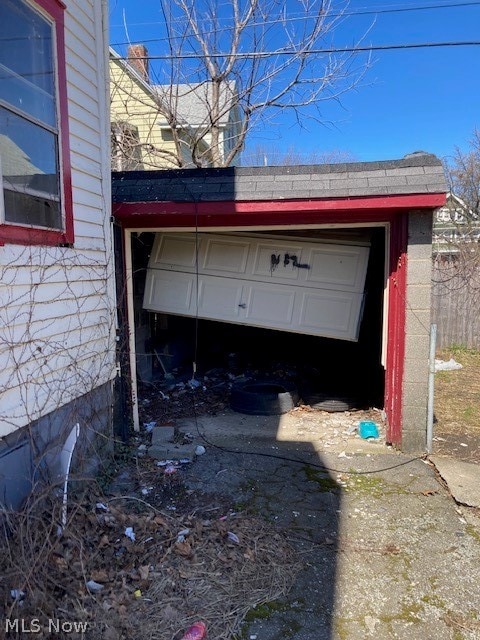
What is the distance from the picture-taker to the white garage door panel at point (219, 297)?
6.07 m

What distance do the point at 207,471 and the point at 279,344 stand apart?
4.86 m

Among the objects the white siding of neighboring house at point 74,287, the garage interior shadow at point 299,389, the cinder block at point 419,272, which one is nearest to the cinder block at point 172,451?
the garage interior shadow at point 299,389

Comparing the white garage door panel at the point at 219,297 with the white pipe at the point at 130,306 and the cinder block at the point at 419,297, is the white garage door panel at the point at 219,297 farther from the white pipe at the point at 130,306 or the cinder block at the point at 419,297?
the cinder block at the point at 419,297

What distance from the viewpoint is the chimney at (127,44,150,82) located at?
11055 millimetres

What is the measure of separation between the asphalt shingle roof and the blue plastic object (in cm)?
256

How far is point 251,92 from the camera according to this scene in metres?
11.0

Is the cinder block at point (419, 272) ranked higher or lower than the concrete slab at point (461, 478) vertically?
higher

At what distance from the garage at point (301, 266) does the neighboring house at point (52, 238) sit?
0.90m

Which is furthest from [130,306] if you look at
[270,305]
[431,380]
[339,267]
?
[431,380]

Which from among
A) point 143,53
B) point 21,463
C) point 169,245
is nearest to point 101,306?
point 21,463

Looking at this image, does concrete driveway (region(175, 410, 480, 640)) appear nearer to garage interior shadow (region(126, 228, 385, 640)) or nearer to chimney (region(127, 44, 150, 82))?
garage interior shadow (region(126, 228, 385, 640))

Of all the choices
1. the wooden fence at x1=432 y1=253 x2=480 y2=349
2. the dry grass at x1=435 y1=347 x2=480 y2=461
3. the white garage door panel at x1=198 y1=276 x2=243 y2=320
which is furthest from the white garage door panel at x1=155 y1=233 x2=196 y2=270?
the wooden fence at x1=432 y1=253 x2=480 y2=349

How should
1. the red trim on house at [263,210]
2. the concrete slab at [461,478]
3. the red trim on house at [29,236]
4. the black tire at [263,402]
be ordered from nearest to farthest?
the red trim on house at [29,236]
the concrete slab at [461,478]
the red trim on house at [263,210]
the black tire at [263,402]

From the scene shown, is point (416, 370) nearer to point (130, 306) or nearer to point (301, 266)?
point (301, 266)
